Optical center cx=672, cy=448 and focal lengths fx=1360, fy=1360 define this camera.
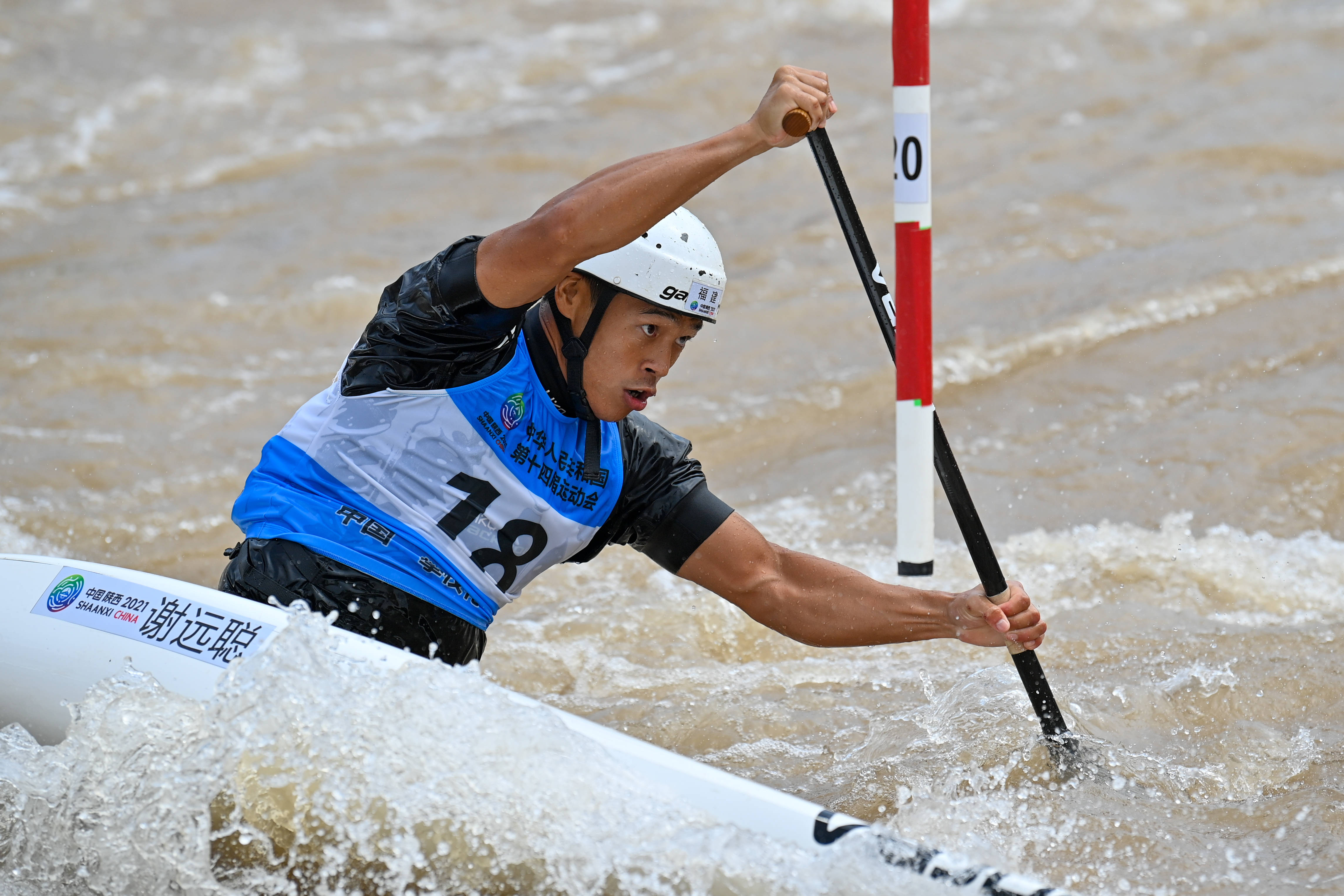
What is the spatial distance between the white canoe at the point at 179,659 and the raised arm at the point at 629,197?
80 centimetres

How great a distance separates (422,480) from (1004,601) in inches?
50.5

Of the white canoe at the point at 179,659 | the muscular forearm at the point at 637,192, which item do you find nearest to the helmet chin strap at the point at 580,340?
the muscular forearm at the point at 637,192

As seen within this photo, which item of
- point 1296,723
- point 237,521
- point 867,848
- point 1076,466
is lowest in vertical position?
point 1076,466

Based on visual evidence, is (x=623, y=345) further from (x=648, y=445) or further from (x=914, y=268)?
(x=914, y=268)

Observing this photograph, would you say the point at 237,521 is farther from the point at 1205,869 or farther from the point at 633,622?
the point at 1205,869

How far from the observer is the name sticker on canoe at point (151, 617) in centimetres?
282

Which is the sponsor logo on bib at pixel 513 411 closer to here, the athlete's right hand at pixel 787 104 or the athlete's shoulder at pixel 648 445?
the athlete's shoulder at pixel 648 445

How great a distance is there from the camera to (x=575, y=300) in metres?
2.95

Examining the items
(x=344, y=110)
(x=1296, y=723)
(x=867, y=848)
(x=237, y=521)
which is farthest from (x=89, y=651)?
(x=344, y=110)

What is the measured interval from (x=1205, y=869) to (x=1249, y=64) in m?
9.25

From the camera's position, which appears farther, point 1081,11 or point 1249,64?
point 1081,11

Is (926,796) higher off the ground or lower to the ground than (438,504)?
lower

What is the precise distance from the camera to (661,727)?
369cm

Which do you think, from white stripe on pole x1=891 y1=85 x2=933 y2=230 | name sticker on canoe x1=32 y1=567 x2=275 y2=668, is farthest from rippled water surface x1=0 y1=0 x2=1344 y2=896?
white stripe on pole x1=891 y1=85 x2=933 y2=230
